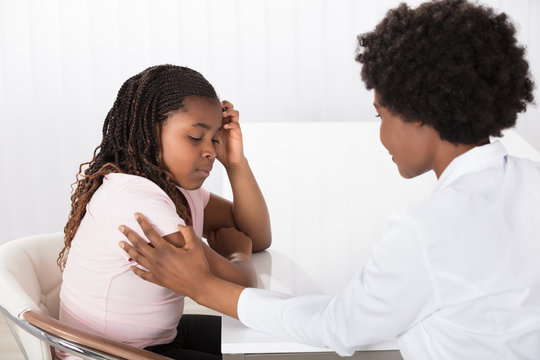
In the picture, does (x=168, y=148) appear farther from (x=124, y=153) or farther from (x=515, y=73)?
(x=515, y=73)

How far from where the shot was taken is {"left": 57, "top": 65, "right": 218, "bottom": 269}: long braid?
1389 millimetres

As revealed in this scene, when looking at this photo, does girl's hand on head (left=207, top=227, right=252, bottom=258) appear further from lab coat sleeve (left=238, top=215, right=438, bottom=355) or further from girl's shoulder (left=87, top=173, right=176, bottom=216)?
lab coat sleeve (left=238, top=215, right=438, bottom=355)

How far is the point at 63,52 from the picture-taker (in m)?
3.93

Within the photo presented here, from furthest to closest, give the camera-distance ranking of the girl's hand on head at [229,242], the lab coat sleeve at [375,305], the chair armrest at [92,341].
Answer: the girl's hand on head at [229,242] < the chair armrest at [92,341] < the lab coat sleeve at [375,305]

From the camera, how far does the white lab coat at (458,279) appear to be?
0.95 meters

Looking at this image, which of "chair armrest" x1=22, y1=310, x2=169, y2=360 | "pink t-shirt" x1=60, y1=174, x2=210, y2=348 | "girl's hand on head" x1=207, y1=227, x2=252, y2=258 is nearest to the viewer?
"chair armrest" x1=22, y1=310, x2=169, y2=360

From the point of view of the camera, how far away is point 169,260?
1.21 metres

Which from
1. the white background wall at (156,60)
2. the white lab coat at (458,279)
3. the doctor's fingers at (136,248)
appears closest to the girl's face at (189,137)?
the doctor's fingers at (136,248)

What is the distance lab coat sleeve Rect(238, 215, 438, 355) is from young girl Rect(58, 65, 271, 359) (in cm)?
26

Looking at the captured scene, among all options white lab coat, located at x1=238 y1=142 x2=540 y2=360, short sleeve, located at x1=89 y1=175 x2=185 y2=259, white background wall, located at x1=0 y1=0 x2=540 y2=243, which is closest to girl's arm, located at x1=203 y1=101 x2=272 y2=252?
short sleeve, located at x1=89 y1=175 x2=185 y2=259

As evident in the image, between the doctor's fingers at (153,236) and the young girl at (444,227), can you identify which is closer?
the young girl at (444,227)

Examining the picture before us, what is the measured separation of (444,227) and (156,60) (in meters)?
3.23

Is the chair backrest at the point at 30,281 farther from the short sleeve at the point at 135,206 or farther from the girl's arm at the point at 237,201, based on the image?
the girl's arm at the point at 237,201

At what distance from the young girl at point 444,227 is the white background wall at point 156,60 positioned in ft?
9.17
